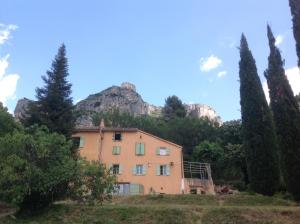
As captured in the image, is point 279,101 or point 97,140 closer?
point 279,101

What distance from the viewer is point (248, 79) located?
39.0 m

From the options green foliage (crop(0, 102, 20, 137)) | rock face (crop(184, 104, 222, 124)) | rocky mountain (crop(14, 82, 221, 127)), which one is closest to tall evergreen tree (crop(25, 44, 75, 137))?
green foliage (crop(0, 102, 20, 137))

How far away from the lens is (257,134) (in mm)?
36375

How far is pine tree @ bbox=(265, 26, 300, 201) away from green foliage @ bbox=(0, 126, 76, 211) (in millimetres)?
15188

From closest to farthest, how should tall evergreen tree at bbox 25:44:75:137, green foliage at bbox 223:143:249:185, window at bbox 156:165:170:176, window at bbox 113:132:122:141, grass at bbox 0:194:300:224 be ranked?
grass at bbox 0:194:300:224, tall evergreen tree at bbox 25:44:75:137, window at bbox 156:165:170:176, window at bbox 113:132:122:141, green foliage at bbox 223:143:249:185

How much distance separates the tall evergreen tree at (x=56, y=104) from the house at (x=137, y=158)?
19.3 feet

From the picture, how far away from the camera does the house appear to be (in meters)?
48.1

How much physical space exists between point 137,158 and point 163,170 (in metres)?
3.37

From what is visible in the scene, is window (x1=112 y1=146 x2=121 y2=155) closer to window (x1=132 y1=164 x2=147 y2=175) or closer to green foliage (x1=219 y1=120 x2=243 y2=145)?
window (x1=132 y1=164 x2=147 y2=175)

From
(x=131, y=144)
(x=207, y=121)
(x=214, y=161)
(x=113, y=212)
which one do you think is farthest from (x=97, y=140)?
(x=207, y=121)

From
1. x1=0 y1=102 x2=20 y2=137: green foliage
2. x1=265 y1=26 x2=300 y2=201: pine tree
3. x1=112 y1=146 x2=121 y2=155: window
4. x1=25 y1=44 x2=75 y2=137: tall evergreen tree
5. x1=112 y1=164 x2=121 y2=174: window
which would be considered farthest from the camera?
x1=112 y1=146 x2=121 y2=155: window

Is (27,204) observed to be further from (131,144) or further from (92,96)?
(92,96)

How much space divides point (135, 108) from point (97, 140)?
48.3 metres

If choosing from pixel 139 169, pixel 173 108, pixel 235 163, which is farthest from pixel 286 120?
pixel 173 108
